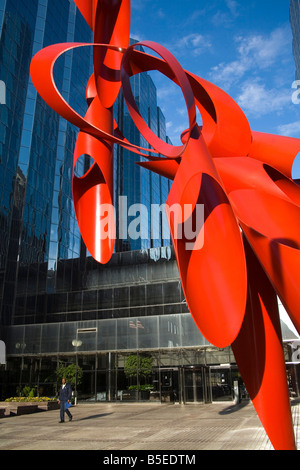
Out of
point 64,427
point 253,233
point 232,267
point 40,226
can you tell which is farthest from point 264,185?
point 40,226

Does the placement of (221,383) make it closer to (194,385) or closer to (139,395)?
(194,385)

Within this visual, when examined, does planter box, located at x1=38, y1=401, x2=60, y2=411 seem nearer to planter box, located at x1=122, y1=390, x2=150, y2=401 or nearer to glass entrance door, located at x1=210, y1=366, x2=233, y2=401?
planter box, located at x1=122, y1=390, x2=150, y2=401

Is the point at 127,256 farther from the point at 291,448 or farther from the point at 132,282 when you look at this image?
the point at 291,448

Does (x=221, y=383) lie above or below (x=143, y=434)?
above

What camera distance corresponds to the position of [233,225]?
6777mm

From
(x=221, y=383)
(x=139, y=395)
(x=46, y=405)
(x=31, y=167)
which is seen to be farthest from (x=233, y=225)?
(x=31, y=167)

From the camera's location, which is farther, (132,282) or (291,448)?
(132,282)

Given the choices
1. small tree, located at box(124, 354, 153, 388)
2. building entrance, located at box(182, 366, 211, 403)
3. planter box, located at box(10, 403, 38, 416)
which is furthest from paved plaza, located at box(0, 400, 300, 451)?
small tree, located at box(124, 354, 153, 388)

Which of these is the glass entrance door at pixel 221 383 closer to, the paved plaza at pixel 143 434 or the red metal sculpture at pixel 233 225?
the paved plaza at pixel 143 434

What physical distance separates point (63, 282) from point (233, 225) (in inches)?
1250

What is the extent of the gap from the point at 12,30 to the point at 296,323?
3441 cm

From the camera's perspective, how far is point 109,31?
379 inches

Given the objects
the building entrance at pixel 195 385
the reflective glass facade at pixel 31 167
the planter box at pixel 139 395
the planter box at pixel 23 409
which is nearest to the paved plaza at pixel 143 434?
the planter box at pixel 23 409

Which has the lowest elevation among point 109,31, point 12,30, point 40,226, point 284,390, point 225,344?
point 284,390
